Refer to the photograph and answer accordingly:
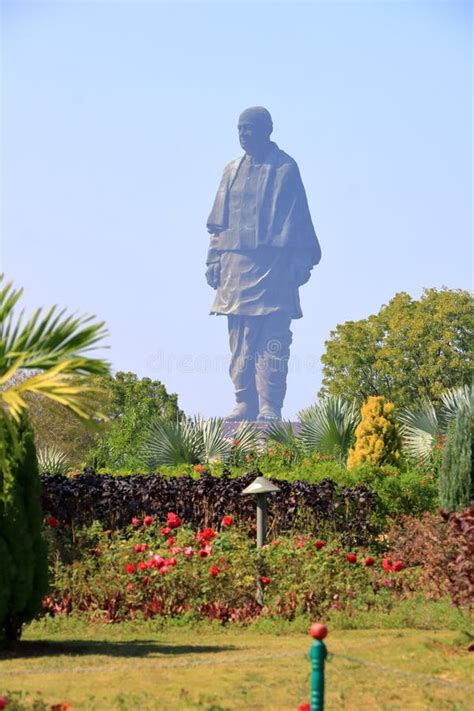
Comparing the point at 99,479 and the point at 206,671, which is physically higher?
the point at 99,479

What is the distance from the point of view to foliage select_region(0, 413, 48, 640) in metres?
10.3

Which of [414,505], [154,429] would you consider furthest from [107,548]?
[154,429]

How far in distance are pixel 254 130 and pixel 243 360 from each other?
2411 cm

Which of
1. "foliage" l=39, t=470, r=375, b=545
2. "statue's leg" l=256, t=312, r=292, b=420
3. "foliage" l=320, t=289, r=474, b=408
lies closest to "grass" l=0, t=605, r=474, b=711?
"foliage" l=39, t=470, r=375, b=545

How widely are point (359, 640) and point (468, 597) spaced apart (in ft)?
3.75

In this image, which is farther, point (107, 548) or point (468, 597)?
point (107, 548)

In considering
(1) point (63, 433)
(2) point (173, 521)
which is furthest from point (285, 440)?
(1) point (63, 433)

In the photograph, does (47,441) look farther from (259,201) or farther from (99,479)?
(259,201)

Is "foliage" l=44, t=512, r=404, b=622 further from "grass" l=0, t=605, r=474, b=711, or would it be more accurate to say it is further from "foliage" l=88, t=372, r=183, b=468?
"foliage" l=88, t=372, r=183, b=468

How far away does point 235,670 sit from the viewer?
937 centimetres

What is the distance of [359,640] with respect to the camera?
11.0m

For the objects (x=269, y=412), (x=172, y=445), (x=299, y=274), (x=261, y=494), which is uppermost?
(x=299, y=274)

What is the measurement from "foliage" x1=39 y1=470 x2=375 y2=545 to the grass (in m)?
4.24

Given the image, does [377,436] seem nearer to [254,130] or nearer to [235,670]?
[235,670]
